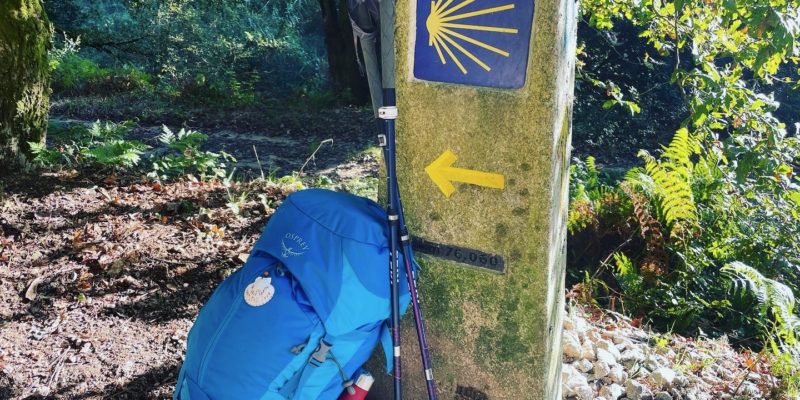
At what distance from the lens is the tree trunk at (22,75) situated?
16.1 feet

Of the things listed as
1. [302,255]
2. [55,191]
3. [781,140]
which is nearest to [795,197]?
[781,140]

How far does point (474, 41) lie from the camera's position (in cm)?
211

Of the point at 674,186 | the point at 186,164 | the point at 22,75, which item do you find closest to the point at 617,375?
the point at 674,186

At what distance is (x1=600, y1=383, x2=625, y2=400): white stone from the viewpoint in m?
3.07

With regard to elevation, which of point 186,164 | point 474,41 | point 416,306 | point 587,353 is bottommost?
point 587,353

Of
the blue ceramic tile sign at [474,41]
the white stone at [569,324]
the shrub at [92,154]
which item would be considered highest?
the blue ceramic tile sign at [474,41]

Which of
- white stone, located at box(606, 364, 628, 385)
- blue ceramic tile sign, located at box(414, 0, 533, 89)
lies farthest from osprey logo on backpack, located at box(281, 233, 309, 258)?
white stone, located at box(606, 364, 628, 385)

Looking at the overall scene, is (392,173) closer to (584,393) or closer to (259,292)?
(259,292)

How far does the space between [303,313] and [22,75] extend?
4.05m

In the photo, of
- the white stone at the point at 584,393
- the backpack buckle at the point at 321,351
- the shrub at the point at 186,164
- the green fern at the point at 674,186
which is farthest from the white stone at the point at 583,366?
the shrub at the point at 186,164

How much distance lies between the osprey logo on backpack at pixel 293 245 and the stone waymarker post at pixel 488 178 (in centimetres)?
42

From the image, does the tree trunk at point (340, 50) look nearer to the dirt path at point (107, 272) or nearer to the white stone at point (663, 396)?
the dirt path at point (107, 272)

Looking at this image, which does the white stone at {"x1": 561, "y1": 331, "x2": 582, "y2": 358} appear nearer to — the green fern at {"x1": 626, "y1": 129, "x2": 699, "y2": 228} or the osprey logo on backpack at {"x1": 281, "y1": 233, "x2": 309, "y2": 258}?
the osprey logo on backpack at {"x1": 281, "y1": 233, "x2": 309, "y2": 258}

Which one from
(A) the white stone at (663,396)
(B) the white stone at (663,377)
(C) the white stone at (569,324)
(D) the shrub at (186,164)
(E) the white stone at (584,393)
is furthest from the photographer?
(D) the shrub at (186,164)
